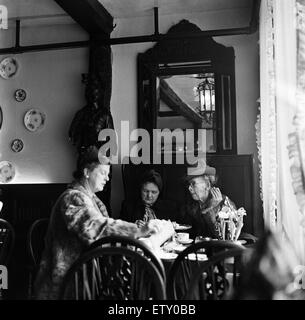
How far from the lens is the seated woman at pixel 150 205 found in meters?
3.26

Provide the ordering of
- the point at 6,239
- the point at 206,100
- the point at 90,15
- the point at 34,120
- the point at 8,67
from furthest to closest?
the point at 8,67 < the point at 34,120 < the point at 206,100 < the point at 90,15 < the point at 6,239

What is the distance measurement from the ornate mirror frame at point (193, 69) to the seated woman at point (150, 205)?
65cm

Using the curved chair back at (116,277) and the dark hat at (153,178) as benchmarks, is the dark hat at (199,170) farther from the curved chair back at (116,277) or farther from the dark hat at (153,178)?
the curved chair back at (116,277)

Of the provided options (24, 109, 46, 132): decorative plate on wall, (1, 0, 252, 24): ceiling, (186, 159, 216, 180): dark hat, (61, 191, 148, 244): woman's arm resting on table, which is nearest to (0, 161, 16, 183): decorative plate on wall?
(24, 109, 46, 132): decorative plate on wall

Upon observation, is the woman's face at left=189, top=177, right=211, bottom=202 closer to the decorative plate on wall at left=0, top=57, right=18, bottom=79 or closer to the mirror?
the mirror

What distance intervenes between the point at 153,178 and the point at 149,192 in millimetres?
143

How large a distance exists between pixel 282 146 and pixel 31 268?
75.3 inches

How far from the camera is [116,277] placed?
1.34 metres

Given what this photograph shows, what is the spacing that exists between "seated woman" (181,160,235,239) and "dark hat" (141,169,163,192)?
275mm

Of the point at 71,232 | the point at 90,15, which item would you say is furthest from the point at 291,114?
the point at 90,15

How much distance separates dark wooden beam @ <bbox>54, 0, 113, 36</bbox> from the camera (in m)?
3.31

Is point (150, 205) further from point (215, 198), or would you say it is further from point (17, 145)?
point (17, 145)

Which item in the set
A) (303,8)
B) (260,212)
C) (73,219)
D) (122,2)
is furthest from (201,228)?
(122,2)

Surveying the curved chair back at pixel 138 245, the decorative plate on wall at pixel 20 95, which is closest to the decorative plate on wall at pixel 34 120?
the decorative plate on wall at pixel 20 95
